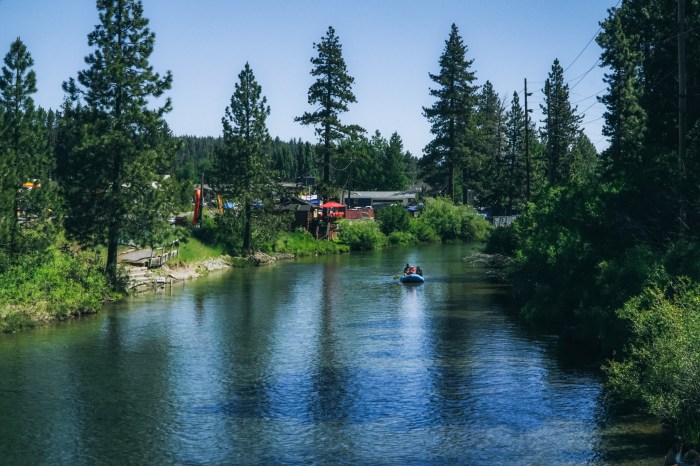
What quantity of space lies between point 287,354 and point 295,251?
161ft

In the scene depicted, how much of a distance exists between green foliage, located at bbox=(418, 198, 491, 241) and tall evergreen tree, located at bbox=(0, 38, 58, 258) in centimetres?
6800

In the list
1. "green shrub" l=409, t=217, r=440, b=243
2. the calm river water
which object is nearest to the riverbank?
the calm river water

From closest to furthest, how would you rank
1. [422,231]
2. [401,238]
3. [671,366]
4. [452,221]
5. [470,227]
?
1. [671,366]
2. [401,238]
3. [422,231]
4. [452,221]
5. [470,227]

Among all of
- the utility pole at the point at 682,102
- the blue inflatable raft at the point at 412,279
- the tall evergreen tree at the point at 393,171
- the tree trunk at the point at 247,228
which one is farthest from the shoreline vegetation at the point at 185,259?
the tall evergreen tree at the point at 393,171

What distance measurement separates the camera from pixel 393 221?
95.8 m

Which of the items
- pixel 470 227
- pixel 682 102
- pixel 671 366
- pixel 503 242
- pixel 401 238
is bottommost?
pixel 671 366

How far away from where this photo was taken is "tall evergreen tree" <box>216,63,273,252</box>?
70500 mm

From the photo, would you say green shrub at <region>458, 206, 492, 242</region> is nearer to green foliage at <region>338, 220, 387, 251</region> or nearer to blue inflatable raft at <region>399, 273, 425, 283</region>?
green foliage at <region>338, 220, 387, 251</region>

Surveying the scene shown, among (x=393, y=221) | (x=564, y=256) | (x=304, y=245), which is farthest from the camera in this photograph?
(x=393, y=221)

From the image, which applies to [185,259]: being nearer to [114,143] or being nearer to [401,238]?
[114,143]

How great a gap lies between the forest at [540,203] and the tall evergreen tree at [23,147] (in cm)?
8

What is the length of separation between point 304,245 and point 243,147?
16.5 m

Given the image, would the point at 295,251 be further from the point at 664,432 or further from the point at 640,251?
the point at 664,432

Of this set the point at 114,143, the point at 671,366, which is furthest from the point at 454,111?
the point at 671,366
